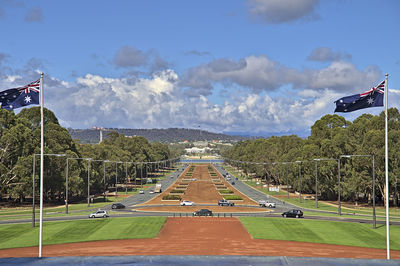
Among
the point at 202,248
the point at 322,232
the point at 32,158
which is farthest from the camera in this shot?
the point at 32,158

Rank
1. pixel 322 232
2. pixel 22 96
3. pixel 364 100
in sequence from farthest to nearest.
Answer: pixel 322 232
pixel 364 100
pixel 22 96

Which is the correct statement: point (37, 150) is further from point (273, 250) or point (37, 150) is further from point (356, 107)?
point (356, 107)

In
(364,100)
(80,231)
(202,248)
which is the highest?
(364,100)

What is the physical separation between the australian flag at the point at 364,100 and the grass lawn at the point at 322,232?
23.6 meters

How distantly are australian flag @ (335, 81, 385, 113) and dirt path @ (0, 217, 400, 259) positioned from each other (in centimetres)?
1771

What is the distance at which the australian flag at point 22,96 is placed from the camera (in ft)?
103

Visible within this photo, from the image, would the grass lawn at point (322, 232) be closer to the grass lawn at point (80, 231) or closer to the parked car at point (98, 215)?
the grass lawn at point (80, 231)

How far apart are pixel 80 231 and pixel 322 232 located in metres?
33.7

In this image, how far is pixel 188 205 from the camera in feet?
307

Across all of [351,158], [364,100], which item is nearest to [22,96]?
[364,100]

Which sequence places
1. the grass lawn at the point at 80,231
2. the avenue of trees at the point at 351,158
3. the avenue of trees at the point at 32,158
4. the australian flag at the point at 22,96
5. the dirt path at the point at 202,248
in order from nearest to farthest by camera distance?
the australian flag at the point at 22,96
the dirt path at the point at 202,248
the grass lawn at the point at 80,231
the avenue of trees at the point at 351,158
the avenue of trees at the point at 32,158

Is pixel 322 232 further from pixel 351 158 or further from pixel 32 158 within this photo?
pixel 32 158

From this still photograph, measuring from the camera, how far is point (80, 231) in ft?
189

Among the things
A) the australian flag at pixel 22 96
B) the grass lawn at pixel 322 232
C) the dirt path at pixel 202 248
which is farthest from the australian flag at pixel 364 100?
the australian flag at pixel 22 96
